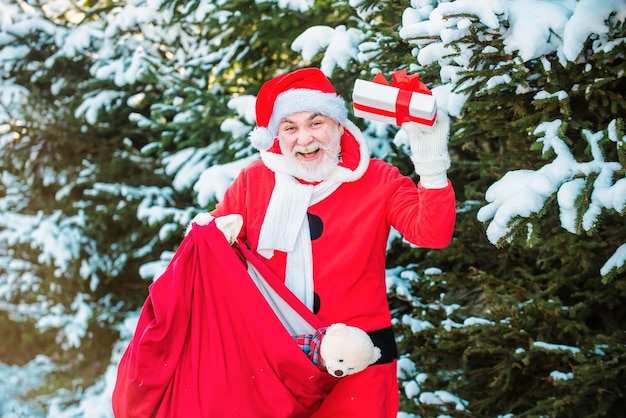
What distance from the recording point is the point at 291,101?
112 inches

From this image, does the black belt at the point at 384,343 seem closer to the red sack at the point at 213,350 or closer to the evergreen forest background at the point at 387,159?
the red sack at the point at 213,350

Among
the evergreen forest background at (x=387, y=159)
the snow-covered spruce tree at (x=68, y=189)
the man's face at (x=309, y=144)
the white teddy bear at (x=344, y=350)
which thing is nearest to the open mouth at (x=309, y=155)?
the man's face at (x=309, y=144)

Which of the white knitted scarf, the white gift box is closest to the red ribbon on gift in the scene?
the white gift box

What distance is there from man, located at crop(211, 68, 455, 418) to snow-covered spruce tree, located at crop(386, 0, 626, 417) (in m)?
0.41

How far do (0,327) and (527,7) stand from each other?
675 centimetres

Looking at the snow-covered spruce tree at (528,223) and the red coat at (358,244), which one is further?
the red coat at (358,244)

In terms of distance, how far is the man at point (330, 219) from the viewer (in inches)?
108

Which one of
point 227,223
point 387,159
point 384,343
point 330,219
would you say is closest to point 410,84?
point 330,219

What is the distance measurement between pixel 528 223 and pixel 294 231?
0.87 m

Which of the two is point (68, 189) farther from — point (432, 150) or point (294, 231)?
point (432, 150)

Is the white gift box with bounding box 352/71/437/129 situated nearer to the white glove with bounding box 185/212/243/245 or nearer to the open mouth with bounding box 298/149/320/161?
the open mouth with bounding box 298/149/320/161

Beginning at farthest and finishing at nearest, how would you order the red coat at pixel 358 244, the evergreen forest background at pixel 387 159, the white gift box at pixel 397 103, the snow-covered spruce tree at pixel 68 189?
the snow-covered spruce tree at pixel 68 189 < the red coat at pixel 358 244 < the evergreen forest background at pixel 387 159 < the white gift box at pixel 397 103

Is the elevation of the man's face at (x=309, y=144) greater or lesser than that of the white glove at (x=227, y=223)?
greater

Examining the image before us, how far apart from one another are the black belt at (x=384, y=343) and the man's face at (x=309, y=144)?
64 cm
